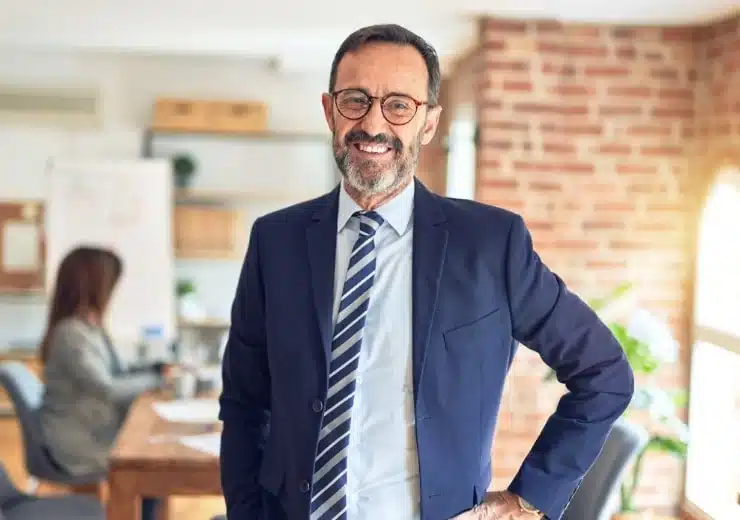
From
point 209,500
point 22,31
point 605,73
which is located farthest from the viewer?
point 22,31

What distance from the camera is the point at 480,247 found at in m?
1.47

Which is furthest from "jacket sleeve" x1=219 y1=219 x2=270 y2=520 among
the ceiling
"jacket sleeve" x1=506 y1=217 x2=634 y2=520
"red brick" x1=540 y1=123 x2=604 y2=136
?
"red brick" x1=540 y1=123 x2=604 y2=136

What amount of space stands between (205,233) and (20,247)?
1.31 meters

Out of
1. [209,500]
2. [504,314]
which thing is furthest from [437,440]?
[209,500]

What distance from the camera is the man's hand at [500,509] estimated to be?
1474 millimetres

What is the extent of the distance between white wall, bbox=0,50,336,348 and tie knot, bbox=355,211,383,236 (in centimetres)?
463

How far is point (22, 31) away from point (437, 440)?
4518mm

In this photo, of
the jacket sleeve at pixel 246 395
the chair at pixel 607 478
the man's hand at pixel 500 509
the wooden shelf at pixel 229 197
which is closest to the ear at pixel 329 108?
the jacket sleeve at pixel 246 395

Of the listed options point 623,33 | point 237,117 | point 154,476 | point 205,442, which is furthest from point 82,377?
point 623,33

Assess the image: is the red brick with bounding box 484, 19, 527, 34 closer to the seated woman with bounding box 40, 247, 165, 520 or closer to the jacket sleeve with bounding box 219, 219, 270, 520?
the seated woman with bounding box 40, 247, 165, 520

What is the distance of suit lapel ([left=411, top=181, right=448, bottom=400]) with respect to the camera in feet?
4.65

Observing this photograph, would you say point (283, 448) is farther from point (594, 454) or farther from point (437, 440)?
point (594, 454)

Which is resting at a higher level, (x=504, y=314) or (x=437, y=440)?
(x=504, y=314)

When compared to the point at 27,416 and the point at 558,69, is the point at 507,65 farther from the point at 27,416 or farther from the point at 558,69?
the point at 27,416
